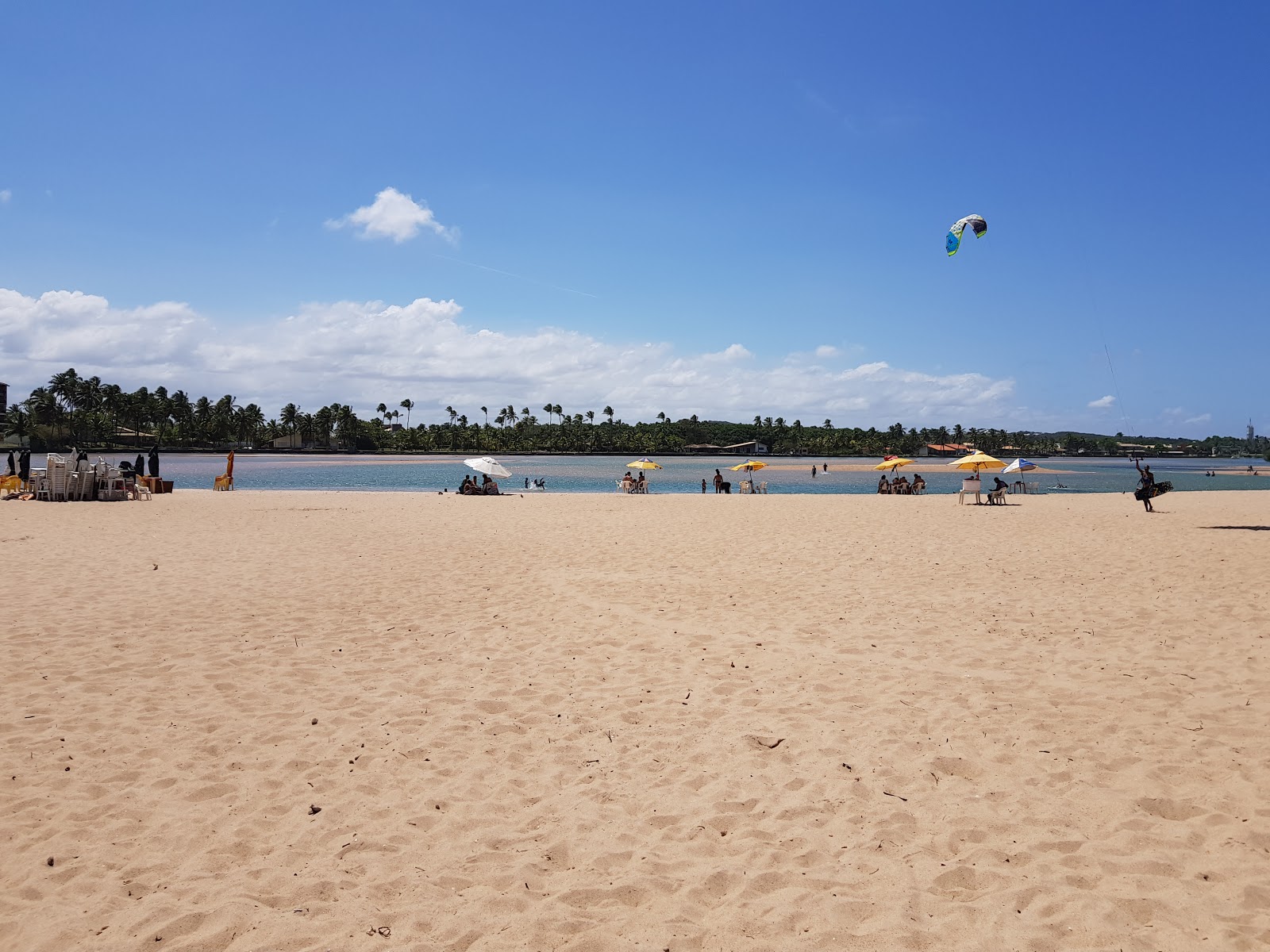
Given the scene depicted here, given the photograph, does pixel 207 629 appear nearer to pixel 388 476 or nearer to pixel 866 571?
pixel 866 571

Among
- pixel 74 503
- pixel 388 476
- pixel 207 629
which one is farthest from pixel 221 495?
pixel 388 476

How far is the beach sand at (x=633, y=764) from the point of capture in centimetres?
322

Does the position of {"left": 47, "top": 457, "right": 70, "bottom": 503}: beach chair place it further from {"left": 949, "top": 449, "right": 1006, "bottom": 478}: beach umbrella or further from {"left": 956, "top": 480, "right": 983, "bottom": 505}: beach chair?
{"left": 949, "top": 449, "right": 1006, "bottom": 478}: beach umbrella

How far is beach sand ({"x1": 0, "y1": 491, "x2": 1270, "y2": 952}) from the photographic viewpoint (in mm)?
3217

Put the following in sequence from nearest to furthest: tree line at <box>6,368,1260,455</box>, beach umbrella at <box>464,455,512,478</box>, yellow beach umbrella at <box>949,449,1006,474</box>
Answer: beach umbrella at <box>464,455,512,478</box>, yellow beach umbrella at <box>949,449,1006,474</box>, tree line at <box>6,368,1260,455</box>

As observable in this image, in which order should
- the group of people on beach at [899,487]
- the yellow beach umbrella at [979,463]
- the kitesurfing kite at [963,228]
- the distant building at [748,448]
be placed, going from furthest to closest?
the distant building at [748,448] → the group of people on beach at [899,487] → the yellow beach umbrella at [979,463] → the kitesurfing kite at [963,228]

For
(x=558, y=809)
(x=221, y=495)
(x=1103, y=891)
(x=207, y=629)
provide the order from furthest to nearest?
(x=221, y=495) < (x=207, y=629) < (x=558, y=809) < (x=1103, y=891)

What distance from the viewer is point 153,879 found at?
135 inches

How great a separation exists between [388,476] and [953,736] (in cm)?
6928

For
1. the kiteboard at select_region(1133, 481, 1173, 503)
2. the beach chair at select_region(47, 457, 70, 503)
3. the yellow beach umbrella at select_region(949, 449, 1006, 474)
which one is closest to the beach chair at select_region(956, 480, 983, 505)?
the yellow beach umbrella at select_region(949, 449, 1006, 474)

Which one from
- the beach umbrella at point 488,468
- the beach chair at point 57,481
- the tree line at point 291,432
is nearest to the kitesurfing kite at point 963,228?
the beach umbrella at point 488,468

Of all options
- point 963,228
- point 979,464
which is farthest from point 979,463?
point 963,228

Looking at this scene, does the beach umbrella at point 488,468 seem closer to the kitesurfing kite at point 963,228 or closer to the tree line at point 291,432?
the kitesurfing kite at point 963,228

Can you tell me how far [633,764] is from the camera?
4652mm
